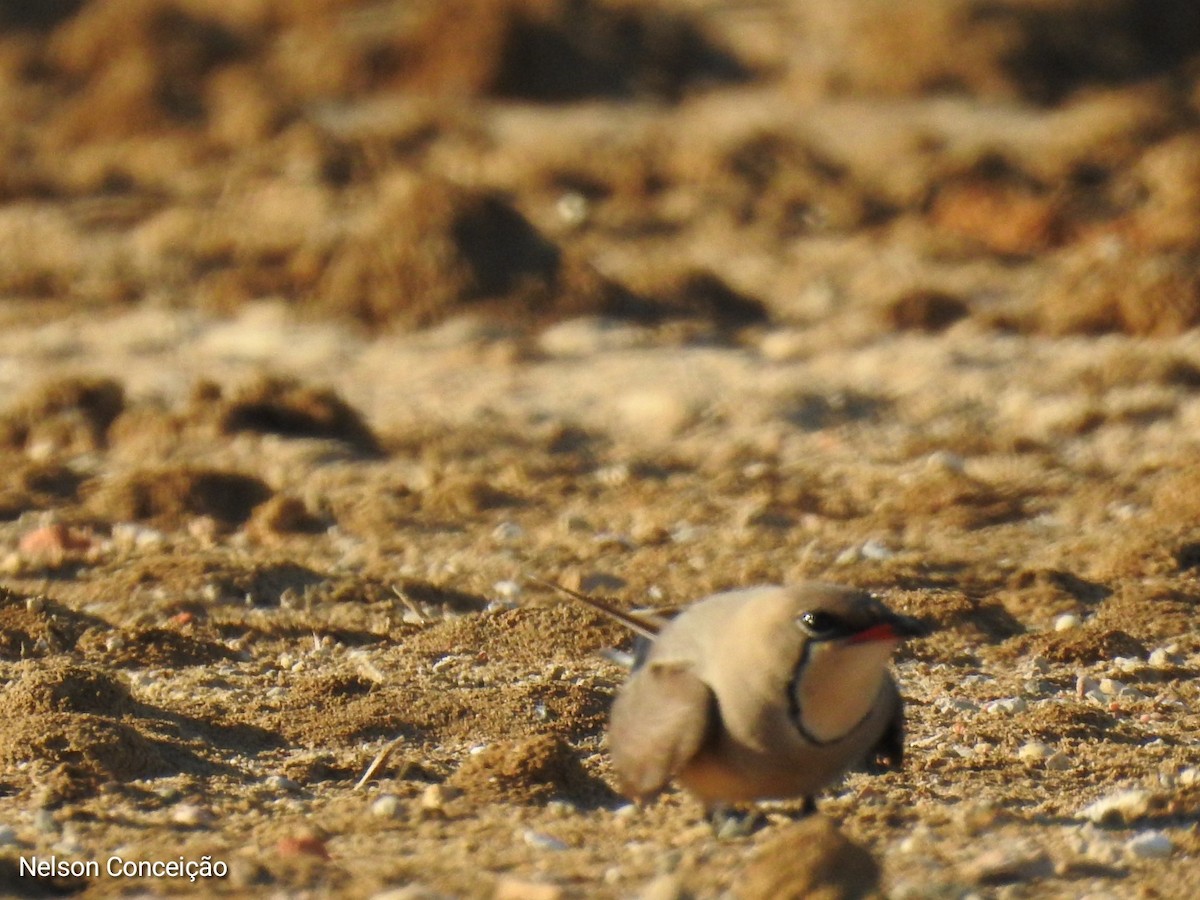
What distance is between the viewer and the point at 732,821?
3889 mm

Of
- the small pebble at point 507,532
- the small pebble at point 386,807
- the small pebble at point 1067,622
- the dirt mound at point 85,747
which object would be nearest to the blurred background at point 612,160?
the small pebble at point 507,532

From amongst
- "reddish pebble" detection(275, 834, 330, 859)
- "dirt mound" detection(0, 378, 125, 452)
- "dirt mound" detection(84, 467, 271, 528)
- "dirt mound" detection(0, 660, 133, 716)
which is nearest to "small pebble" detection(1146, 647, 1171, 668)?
"reddish pebble" detection(275, 834, 330, 859)

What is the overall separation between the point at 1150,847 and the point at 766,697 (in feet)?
2.83

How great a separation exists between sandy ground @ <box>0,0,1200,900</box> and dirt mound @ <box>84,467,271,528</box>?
18mm

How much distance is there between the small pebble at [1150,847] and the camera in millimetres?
3748

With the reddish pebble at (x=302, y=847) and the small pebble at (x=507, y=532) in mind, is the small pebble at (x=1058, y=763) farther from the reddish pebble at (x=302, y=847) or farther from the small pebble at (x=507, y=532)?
the small pebble at (x=507, y=532)

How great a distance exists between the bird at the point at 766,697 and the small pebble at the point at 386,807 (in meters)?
0.55

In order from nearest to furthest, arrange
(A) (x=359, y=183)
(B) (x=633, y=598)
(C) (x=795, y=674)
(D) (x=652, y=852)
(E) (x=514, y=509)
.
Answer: (C) (x=795, y=674) → (D) (x=652, y=852) → (B) (x=633, y=598) → (E) (x=514, y=509) → (A) (x=359, y=183)

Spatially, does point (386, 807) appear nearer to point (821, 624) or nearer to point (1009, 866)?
point (821, 624)

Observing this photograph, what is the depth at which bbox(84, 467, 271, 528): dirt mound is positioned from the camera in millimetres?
6637

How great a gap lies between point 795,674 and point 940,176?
974 cm

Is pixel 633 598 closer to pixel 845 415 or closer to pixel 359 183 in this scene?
pixel 845 415

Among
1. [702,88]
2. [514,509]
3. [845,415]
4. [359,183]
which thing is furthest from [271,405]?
[702,88]

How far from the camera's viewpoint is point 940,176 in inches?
504
